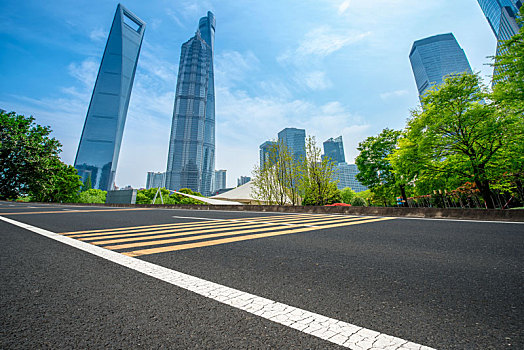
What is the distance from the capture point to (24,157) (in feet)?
81.3

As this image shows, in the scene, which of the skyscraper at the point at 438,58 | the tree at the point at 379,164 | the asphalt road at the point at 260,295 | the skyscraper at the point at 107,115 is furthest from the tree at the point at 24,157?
the skyscraper at the point at 438,58

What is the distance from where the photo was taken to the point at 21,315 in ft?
4.88

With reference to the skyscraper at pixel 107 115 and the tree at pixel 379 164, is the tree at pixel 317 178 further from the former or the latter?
the skyscraper at pixel 107 115

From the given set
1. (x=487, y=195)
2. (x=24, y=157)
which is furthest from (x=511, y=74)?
(x=24, y=157)

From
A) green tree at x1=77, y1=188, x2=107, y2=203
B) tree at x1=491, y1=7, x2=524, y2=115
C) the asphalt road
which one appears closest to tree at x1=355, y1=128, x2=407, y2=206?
tree at x1=491, y1=7, x2=524, y2=115

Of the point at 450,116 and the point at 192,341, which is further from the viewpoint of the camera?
the point at 450,116

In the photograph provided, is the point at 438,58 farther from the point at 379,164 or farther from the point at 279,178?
the point at 279,178

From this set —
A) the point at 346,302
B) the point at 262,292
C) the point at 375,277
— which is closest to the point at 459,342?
the point at 346,302

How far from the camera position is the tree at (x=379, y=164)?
3022cm

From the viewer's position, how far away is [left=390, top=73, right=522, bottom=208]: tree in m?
15.2

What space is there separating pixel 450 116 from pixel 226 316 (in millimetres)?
20719

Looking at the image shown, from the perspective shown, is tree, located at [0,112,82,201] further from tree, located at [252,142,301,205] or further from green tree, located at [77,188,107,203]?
green tree, located at [77,188,107,203]

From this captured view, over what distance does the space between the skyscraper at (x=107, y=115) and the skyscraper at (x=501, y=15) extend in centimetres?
21475

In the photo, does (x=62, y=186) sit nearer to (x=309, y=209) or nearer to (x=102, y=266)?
(x=309, y=209)
